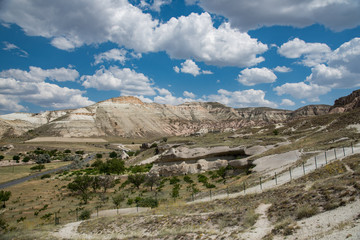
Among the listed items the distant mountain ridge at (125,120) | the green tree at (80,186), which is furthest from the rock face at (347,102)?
the green tree at (80,186)

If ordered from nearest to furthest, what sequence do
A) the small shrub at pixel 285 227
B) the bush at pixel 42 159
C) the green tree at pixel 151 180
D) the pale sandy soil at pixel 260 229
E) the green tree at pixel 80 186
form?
the small shrub at pixel 285 227
the pale sandy soil at pixel 260 229
the green tree at pixel 151 180
the green tree at pixel 80 186
the bush at pixel 42 159

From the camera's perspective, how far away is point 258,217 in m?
10.5

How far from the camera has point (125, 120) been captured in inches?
5989

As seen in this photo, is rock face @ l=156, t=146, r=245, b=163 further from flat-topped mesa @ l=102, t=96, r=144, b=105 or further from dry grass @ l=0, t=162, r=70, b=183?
flat-topped mesa @ l=102, t=96, r=144, b=105

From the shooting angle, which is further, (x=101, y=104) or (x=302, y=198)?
(x=101, y=104)

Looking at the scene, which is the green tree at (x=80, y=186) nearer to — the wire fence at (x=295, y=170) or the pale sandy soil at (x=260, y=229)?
the wire fence at (x=295, y=170)

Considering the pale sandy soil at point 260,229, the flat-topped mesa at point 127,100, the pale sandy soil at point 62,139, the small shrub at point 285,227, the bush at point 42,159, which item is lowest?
the pale sandy soil at point 260,229

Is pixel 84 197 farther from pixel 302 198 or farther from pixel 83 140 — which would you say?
pixel 83 140

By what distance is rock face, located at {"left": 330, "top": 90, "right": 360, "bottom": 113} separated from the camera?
10081 cm

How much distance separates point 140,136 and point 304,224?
140733 millimetres

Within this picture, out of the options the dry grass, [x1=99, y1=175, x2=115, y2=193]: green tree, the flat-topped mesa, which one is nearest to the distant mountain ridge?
the flat-topped mesa

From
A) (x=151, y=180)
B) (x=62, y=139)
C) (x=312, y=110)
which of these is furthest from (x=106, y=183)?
(x=312, y=110)

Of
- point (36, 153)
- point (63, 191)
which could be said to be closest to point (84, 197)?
point (63, 191)

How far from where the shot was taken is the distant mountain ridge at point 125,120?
130125 millimetres
